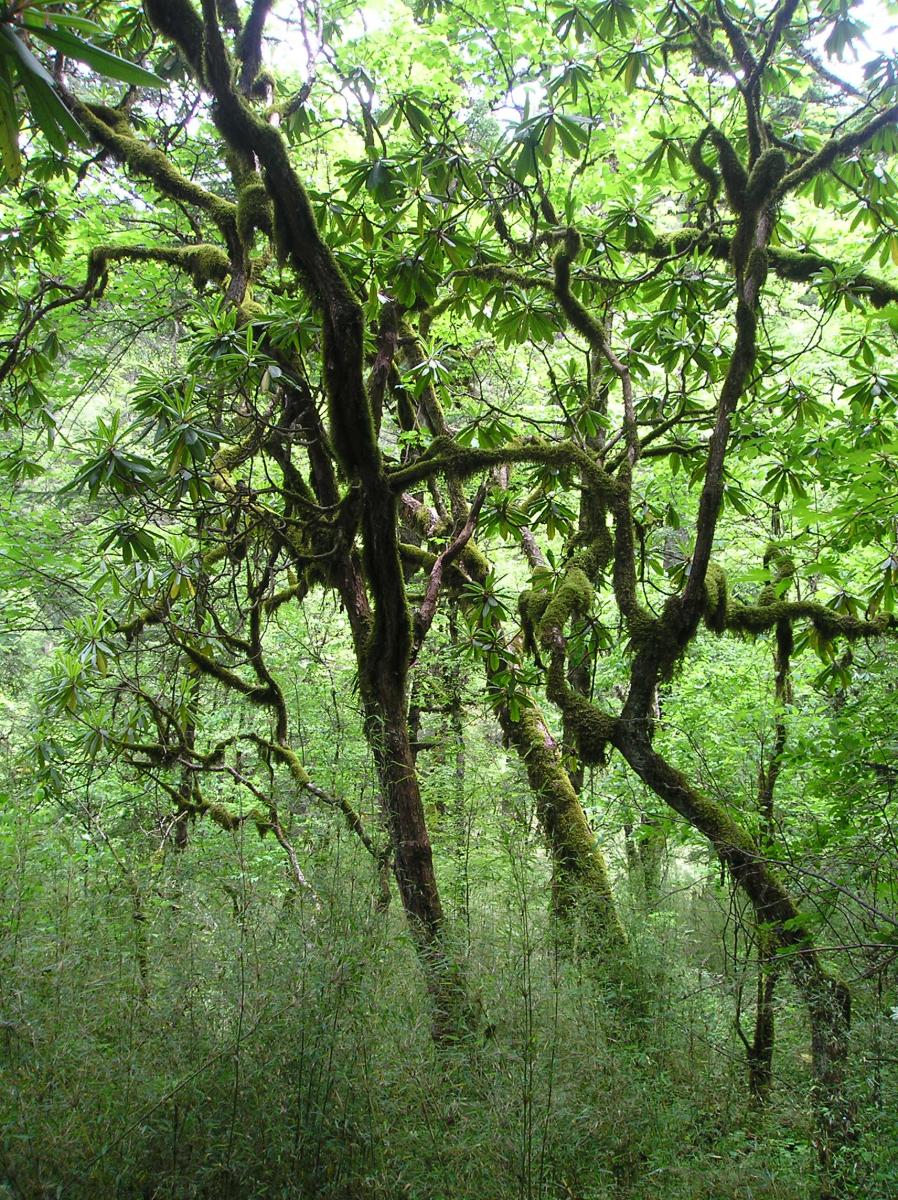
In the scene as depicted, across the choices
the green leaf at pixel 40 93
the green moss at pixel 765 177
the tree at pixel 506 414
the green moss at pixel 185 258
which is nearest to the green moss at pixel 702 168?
the tree at pixel 506 414

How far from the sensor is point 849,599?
3.64 metres

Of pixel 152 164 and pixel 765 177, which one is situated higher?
pixel 152 164

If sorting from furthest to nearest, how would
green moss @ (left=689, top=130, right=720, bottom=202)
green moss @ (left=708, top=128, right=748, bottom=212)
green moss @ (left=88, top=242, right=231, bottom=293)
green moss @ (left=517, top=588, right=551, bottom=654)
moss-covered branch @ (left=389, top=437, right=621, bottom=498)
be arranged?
1. green moss @ (left=88, top=242, right=231, bottom=293)
2. green moss @ (left=517, top=588, right=551, bottom=654)
3. moss-covered branch @ (left=389, top=437, right=621, bottom=498)
4. green moss @ (left=689, top=130, right=720, bottom=202)
5. green moss @ (left=708, top=128, right=748, bottom=212)

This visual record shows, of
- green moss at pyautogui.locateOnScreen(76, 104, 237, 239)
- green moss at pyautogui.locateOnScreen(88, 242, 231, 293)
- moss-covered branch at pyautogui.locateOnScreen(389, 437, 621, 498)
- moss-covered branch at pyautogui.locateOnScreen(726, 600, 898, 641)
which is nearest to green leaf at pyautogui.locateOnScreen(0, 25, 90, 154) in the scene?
moss-covered branch at pyautogui.locateOnScreen(389, 437, 621, 498)

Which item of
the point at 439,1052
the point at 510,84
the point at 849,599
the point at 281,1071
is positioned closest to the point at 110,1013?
the point at 281,1071

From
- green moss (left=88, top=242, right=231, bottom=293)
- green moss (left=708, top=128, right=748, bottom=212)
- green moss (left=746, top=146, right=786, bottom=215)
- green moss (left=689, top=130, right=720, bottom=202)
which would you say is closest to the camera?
green moss (left=746, top=146, right=786, bottom=215)

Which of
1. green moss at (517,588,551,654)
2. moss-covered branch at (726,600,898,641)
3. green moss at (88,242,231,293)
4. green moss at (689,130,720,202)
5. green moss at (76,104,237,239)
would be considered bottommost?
moss-covered branch at (726,600,898,641)

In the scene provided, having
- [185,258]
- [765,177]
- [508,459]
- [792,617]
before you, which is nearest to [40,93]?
[508,459]

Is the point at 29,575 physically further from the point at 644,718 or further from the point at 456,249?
the point at 644,718

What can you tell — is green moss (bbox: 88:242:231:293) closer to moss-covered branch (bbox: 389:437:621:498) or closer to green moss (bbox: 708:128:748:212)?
moss-covered branch (bbox: 389:437:621:498)

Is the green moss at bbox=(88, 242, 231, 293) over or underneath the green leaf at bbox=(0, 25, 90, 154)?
over

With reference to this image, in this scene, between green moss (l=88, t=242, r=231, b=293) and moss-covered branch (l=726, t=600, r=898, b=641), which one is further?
green moss (l=88, t=242, r=231, b=293)

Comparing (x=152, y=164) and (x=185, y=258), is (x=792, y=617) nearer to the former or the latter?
(x=185, y=258)

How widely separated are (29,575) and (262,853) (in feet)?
11.1
